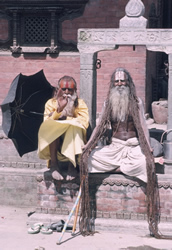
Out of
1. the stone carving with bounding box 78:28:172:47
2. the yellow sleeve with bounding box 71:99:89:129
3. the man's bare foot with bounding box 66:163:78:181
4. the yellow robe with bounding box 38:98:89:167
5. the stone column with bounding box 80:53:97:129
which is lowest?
the man's bare foot with bounding box 66:163:78:181

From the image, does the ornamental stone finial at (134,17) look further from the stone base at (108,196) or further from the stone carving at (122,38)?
the stone base at (108,196)

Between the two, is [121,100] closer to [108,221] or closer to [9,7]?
[108,221]

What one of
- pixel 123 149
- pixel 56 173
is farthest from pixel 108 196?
pixel 56 173

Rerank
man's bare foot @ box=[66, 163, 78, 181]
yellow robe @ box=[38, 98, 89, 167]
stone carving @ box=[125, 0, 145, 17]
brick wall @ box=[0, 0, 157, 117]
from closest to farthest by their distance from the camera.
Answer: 1. yellow robe @ box=[38, 98, 89, 167]
2. man's bare foot @ box=[66, 163, 78, 181]
3. stone carving @ box=[125, 0, 145, 17]
4. brick wall @ box=[0, 0, 157, 117]

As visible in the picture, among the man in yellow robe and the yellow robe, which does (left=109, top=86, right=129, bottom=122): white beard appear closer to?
the man in yellow robe

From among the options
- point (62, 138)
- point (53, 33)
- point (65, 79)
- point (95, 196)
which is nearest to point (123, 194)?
point (95, 196)

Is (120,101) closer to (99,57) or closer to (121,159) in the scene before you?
(121,159)

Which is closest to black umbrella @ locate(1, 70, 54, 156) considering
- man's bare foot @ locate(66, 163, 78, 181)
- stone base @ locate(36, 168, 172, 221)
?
stone base @ locate(36, 168, 172, 221)

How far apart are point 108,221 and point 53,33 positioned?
6833mm

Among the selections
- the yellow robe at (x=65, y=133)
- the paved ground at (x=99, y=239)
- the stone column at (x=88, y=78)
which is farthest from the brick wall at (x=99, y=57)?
the paved ground at (x=99, y=239)

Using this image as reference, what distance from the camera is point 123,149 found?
28.6ft

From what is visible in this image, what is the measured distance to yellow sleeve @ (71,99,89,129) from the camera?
339 inches

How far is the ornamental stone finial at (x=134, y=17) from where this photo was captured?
8.92 meters

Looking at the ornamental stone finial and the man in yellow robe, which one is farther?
the ornamental stone finial
